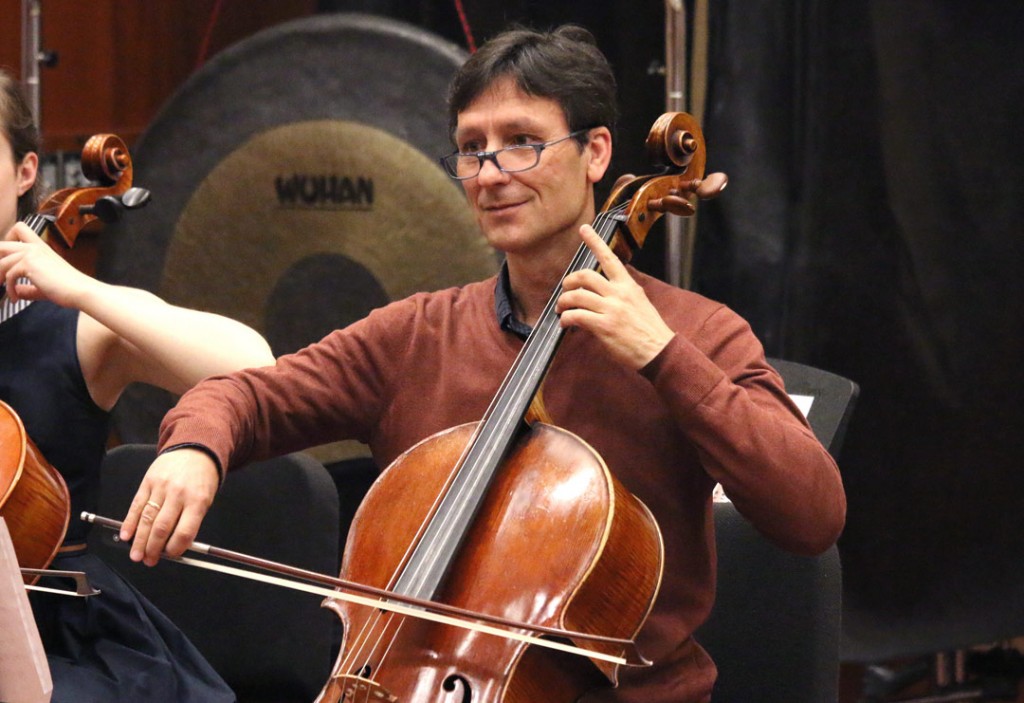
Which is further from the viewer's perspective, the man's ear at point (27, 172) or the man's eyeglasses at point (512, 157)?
the man's ear at point (27, 172)

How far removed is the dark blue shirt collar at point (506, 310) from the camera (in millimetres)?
1567

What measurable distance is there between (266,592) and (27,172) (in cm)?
63

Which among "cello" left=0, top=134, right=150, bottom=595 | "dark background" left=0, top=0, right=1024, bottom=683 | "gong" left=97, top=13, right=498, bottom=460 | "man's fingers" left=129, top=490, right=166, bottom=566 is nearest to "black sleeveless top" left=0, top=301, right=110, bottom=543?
"cello" left=0, top=134, right=150, bottom=595

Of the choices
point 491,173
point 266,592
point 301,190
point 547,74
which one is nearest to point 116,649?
point 266,592

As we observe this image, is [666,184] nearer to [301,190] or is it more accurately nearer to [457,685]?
[457,685]

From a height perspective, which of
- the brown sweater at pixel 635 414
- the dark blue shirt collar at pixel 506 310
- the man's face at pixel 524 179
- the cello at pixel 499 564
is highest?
the man's face at pixel 524 179

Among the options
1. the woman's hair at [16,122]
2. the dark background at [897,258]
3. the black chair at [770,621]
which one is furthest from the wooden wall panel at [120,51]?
the black chair at [770,621]

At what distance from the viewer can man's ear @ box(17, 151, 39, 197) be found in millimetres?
1828

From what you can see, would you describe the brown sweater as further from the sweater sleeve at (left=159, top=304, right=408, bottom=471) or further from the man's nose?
the man's nose

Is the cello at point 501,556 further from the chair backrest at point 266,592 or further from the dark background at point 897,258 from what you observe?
the dark background at point 897,258

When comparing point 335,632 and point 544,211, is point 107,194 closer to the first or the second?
point 544,211

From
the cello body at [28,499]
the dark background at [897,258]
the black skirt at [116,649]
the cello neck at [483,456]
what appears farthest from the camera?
the dark background at [897,258]

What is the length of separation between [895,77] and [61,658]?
1841mm

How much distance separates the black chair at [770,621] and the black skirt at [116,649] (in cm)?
59
